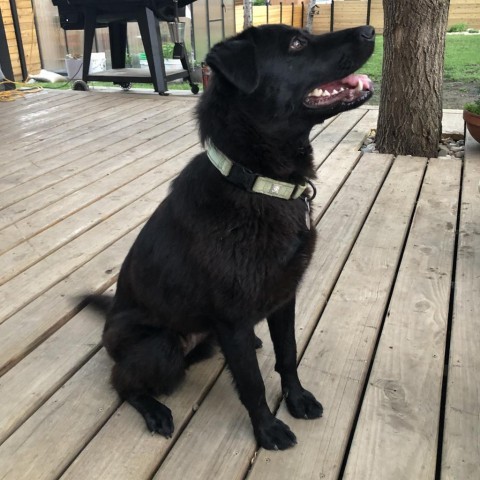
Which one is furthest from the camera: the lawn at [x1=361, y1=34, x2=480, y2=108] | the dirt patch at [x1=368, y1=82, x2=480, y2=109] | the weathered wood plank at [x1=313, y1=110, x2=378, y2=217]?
the lawn at [x1=361, y1=34, x2=480, y2=108]

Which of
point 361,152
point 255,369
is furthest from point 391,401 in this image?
point 361,152

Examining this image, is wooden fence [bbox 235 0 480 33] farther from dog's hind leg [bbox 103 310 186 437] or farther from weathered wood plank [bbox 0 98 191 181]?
dog's hind leg [bbox 103 310 186 437]

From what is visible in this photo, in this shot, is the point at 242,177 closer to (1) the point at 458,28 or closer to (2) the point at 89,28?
(2) the point at 89,28

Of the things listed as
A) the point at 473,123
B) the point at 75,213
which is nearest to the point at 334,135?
the point at 473,123

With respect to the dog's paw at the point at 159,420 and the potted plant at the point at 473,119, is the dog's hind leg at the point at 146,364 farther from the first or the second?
the potted plant at the point at 473,119

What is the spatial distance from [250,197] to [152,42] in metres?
4.90

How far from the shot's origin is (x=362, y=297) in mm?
2037

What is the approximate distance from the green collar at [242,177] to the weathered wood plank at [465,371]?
806mm

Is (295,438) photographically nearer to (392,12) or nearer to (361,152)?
(361,152)

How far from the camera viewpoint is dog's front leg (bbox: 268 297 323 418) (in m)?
1.50

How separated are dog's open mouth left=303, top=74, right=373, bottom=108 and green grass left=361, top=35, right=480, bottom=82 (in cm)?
464

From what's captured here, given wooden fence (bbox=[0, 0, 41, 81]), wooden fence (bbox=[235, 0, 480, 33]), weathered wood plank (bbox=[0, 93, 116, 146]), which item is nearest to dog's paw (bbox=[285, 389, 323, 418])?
weathered wood plank (bbox=[0, 93, 116, 146])

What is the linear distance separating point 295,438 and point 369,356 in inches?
17.5

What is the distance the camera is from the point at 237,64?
4.18 ft
